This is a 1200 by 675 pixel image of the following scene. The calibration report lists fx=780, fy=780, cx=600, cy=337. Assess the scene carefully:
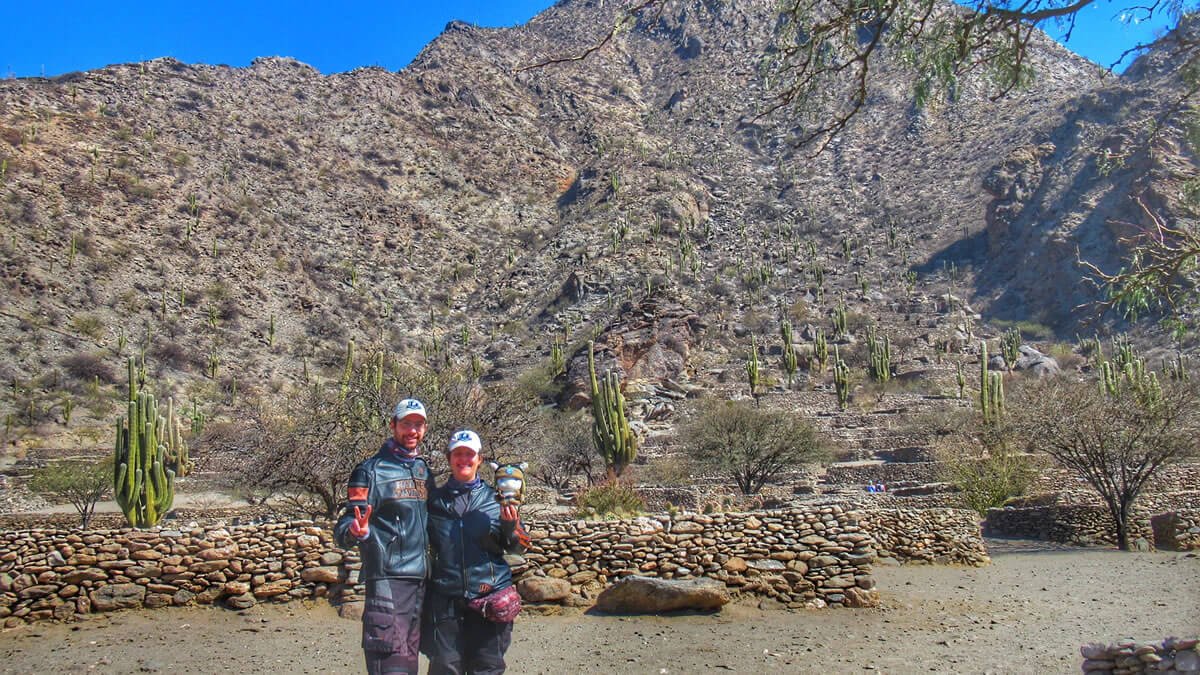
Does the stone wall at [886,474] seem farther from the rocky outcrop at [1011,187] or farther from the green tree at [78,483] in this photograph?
the rocky outcrop at [1011,187]

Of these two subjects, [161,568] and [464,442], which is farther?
[161,568]

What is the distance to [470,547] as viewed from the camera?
13.1 feet

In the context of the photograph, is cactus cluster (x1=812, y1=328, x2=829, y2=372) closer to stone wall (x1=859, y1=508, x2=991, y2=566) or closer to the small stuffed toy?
stone wall (x1=859, y1=508, x2=991, y2=566)

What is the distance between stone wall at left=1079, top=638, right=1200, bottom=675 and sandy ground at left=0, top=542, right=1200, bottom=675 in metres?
1.66

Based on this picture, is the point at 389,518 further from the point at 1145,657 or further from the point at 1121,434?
A: the point at 1121,434

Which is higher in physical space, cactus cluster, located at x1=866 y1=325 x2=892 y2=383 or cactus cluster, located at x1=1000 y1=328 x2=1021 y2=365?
cactus cluster, located at x1=1000 y1=328 x2=1021 y2=365

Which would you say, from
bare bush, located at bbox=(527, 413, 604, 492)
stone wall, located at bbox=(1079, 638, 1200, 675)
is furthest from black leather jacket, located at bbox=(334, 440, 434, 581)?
bare bush, located at bbox=(527, 413, 604, 492)

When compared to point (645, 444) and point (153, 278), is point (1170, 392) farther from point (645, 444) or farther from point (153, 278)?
point (153, 278)

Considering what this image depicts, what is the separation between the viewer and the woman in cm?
392

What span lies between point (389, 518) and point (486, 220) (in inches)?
2800

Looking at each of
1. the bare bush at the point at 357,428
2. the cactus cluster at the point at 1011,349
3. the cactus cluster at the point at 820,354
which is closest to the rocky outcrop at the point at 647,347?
the cactus cluster at the point at 820,354

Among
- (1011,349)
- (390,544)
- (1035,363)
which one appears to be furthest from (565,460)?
(1035,363)

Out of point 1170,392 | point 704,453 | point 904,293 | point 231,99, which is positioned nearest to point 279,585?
point 704,453

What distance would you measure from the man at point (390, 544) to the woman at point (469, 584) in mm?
96
